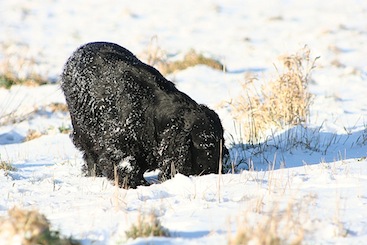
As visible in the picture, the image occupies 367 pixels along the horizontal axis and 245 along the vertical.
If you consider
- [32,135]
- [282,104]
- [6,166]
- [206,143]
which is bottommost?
[6,166]

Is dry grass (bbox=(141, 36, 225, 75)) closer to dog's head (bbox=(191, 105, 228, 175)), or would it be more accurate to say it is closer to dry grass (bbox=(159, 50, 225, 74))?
dry grass (bbox=(159, 50, 225, 74))

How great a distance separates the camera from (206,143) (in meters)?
5.48

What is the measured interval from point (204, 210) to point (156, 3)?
20473mm

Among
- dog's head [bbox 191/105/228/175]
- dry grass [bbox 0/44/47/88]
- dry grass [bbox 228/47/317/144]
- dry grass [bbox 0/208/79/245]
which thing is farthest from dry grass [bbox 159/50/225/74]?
dry grass [bbox 0/208/79/245]

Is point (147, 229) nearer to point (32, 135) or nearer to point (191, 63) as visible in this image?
point (32, 135)

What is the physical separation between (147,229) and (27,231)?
68 centimetres

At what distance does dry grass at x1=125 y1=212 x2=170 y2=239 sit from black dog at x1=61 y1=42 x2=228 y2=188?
1482mm

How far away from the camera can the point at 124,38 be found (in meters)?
17.6

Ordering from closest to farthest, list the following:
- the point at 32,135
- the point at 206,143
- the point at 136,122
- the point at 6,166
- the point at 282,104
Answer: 1. the point at 206,143
2. the point at 136,122
3. the point at 6,166
4. the point at 282,104
5. the point at 32,135

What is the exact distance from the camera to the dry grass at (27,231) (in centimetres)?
355

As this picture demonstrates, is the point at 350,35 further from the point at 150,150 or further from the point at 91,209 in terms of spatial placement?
the point at 91,209

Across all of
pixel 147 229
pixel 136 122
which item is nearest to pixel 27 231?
pixel 147 229

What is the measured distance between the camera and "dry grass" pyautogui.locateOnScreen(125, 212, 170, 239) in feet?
12.3

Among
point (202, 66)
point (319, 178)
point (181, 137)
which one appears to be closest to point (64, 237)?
point (181, 137)
